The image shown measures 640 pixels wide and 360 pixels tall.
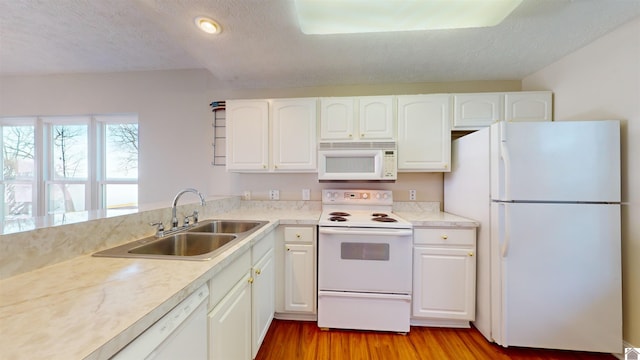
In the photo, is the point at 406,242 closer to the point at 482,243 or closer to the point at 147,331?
the point at 482,243

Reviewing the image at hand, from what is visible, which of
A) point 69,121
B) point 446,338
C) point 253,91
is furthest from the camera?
point 69,121

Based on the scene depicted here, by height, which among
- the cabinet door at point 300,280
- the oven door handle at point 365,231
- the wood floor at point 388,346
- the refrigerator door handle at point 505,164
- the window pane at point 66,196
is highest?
the refrigerator door handle at point 505,164

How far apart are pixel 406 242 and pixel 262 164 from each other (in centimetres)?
153

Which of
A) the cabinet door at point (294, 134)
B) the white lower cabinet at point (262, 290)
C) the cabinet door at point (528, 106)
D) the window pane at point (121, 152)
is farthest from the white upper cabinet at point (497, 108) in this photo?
the window pane at point (121, 152)

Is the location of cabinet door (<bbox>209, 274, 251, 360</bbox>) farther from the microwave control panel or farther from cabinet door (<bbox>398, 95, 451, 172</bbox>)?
cabinet door (<bbox>398, 95, 451, 172</bbox>)

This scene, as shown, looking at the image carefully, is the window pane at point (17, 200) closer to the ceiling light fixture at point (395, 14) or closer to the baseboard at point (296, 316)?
the baseboard at point (296, 316)

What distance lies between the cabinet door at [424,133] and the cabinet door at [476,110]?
89mm

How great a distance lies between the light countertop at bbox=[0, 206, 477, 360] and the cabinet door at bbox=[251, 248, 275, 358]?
0.54 m

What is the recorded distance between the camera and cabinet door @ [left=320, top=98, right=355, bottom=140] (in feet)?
7.58

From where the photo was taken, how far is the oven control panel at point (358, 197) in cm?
248

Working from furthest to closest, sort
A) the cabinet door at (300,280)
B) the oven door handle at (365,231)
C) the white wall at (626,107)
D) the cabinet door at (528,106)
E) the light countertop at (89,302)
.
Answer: the cabinet door at (528,106)
the cabinet door at (300,280)
the oven door handle at (365,231)
the white wall at (626,107)
the light countertop at (89,302)

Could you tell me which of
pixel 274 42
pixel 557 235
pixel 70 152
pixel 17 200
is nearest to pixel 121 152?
pixel 70 152

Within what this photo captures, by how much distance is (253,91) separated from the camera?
2.71 m

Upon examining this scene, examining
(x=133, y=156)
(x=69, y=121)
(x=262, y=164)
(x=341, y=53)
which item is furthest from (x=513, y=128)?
(x=69, y=121)
